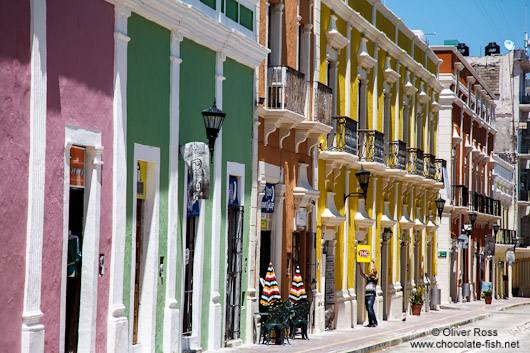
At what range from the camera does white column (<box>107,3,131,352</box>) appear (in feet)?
43.2

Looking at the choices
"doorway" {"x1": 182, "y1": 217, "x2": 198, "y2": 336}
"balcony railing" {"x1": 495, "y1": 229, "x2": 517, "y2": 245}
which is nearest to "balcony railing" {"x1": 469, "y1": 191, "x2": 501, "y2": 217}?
"balcony railing" {"x1": 495, "y1": 229, "x2": 517, "y2": 245}

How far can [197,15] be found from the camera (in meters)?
15.8

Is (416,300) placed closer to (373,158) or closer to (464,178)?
(373,158)

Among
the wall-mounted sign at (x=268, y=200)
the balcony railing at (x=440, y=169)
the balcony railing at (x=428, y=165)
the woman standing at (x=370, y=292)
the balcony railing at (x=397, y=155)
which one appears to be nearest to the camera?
the wall-mounted sign at (x=268, y=200)

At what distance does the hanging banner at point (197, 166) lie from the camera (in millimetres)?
15547

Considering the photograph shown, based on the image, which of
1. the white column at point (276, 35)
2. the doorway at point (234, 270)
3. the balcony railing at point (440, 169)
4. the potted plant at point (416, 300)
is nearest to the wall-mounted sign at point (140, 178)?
the doorway at point (234, 270)

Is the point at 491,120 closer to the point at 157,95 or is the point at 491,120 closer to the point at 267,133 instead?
the point at 267,133

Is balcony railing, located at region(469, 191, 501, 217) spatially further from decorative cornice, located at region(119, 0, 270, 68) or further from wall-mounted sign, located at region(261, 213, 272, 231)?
decorative cornice, located at region(119, 0, 270, 68)

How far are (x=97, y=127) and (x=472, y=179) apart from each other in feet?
128

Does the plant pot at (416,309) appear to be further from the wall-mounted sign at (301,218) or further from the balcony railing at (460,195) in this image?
the balcony railing at (460,195)

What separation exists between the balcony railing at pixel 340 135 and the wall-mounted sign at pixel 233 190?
20.7ft

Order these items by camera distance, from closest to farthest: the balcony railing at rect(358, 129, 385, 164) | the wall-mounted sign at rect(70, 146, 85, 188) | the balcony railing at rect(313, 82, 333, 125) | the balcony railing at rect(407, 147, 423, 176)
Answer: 1. the wall-mounted sign at rect(70, 146, 85, 188)
2. the balcony railing at rect(313, 82, 333, 125)
3. the balcony railing at rect(358, 129, 385, 164)
4. the balcony railing at rect(407, 147, 423, 176)

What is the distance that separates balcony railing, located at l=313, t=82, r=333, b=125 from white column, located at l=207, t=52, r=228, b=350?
5.07m

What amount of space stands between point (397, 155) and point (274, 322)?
13011 mm
